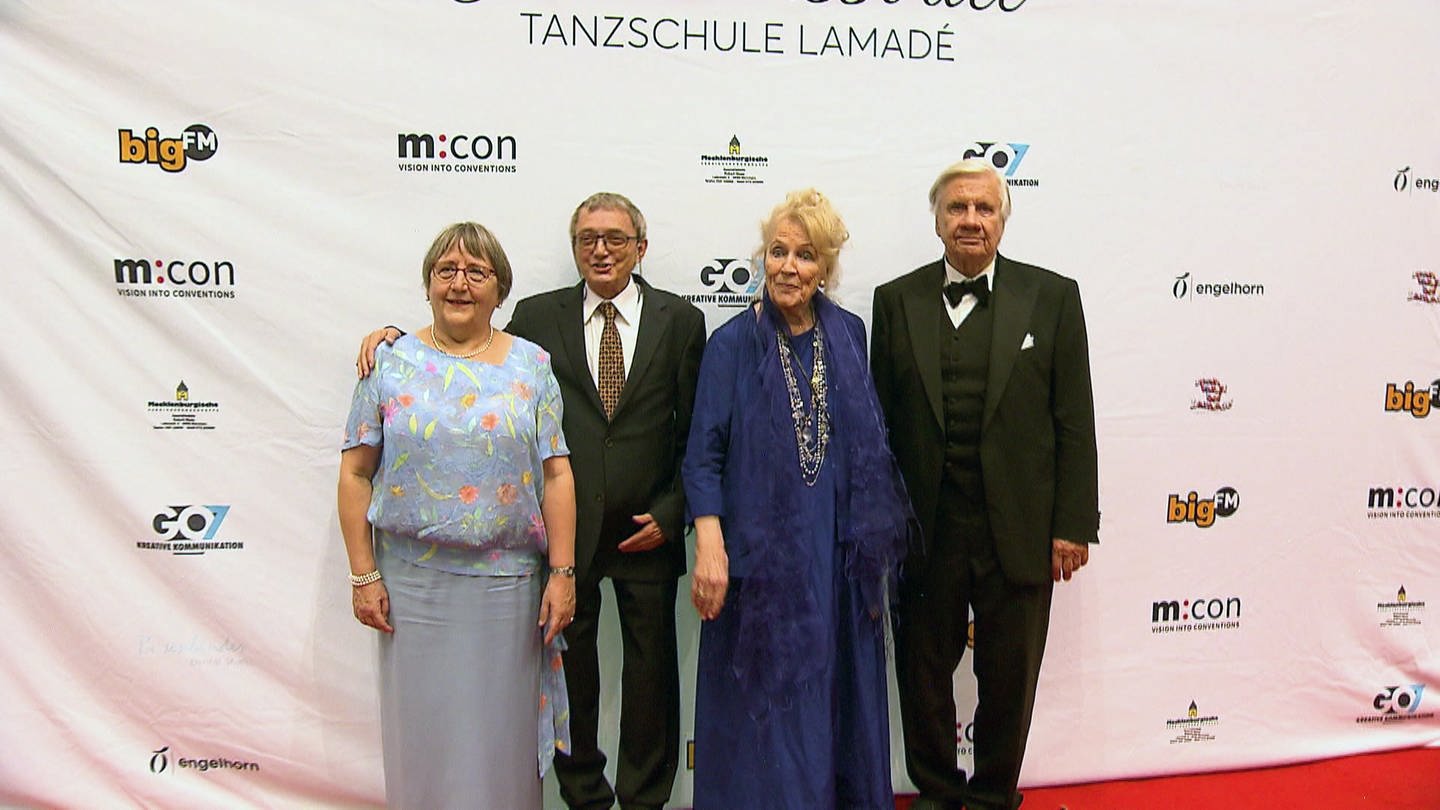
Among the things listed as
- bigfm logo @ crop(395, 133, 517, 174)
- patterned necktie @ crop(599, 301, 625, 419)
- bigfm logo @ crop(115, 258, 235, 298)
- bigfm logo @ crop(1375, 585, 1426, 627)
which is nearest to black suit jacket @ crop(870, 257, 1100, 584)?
patterned necktie @ crop(599, 301, 625, 419)

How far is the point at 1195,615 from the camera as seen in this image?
2818mm

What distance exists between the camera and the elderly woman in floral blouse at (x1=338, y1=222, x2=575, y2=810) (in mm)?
1819

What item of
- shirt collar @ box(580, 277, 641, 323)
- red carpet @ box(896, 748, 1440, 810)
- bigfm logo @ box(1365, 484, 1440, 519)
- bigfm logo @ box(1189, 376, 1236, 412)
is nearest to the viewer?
shirt collar @ box(580, 277, 641, 323)

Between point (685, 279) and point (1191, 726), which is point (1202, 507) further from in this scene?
point (685, 279)

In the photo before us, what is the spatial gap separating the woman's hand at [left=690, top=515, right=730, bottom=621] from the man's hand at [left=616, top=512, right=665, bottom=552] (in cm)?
16

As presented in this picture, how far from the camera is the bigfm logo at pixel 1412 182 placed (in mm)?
2795

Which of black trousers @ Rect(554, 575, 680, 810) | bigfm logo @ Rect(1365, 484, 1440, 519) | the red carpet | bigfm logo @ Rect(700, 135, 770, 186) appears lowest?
the red carpet

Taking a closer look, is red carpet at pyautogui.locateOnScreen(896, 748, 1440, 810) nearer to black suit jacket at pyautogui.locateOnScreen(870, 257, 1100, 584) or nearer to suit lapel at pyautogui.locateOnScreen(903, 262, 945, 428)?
black suit jacket at pyautogui.locateOnScreen(870, 257, 1100, 584)

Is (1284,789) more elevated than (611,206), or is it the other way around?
(611,206)

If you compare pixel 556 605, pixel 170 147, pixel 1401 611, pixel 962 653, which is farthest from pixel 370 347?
pixel 1401 611

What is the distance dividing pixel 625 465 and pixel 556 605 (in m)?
0.37

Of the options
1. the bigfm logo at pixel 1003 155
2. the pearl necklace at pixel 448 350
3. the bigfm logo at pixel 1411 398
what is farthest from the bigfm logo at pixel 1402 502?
the pearl necklace at pixel 448 350

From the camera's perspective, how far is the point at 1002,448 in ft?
7.00

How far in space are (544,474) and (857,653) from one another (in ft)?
2.76
